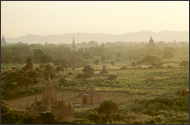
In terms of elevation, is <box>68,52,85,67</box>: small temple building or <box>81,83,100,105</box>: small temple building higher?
<box>68,52,85,67</box>: small temple building

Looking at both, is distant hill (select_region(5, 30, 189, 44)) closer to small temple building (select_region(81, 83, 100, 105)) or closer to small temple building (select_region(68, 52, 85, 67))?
small temple building (select_region(68, 52, 85, 67))

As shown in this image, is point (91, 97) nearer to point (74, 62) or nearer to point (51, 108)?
point (51, 108)

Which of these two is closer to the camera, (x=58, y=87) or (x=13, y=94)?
(x=13, y=94)

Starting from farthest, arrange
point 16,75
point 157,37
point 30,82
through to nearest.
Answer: point 157,37 < point 16,75 < point 30,82

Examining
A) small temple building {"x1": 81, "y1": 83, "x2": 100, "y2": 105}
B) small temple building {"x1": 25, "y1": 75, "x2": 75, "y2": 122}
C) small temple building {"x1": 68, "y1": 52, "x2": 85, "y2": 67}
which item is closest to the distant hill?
small temple building {"x1": 68, "y1": 52, "x2": 85, "y2": 67}

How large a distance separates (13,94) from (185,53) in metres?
50.6

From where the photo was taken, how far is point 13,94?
25688 mm

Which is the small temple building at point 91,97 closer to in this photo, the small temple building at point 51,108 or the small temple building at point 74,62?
the small temple building at point 51,108

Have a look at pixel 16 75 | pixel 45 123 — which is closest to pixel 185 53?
pixel 16 75

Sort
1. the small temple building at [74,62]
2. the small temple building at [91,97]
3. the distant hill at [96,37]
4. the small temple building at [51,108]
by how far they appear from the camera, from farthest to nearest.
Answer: the distant hill at [96,37] → the small temple building at [74,62] → the small temple building at [91,97] → the small temple building at [51,108]

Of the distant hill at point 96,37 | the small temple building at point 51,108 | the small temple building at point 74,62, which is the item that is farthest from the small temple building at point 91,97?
the distant hill at point 96,37

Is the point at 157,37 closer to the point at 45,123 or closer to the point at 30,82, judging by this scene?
the point at 30,82

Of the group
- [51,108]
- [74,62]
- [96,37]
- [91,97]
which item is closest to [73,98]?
[91,97]

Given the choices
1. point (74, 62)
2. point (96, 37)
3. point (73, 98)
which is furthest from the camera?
point (96, 37)
